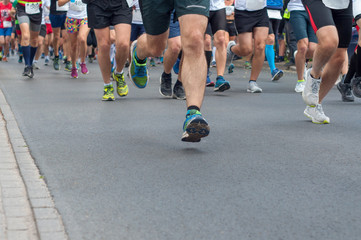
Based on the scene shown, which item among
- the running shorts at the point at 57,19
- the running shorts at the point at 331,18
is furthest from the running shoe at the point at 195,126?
the running shorts at the point at 57,19

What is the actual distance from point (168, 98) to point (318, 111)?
9.38 feet

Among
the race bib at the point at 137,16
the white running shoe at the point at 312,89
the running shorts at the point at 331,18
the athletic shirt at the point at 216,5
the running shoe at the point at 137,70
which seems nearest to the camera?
the running shorts at the point at 331,18

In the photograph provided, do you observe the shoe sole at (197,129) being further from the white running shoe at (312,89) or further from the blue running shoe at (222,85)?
the blue running shoe at (222,85)

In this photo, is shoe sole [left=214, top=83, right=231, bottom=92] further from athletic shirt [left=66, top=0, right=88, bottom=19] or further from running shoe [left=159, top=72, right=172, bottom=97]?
athletic shirt [left=66, top=0, right=88, bottom=19]

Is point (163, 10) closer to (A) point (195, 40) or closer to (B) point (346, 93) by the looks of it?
(A) point (195, 40)

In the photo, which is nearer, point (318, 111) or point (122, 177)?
point (122, 177)

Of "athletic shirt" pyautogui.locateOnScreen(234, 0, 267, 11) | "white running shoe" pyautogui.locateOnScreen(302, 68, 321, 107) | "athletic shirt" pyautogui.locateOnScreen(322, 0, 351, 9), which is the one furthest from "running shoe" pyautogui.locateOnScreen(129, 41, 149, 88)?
"athletic shirt" pyautogui.locateOnScreen(234, 0, 267, 11)

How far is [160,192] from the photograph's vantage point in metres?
3.88

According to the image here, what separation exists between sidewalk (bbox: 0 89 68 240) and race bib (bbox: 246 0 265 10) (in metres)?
5.25

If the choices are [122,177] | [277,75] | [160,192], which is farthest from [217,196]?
[277,75]

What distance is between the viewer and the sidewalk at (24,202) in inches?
123

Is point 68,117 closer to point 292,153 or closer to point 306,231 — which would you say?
point 292,153

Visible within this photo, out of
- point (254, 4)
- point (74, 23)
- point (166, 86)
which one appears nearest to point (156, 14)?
point (166, 86)

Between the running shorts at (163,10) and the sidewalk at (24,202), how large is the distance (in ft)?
4.45
